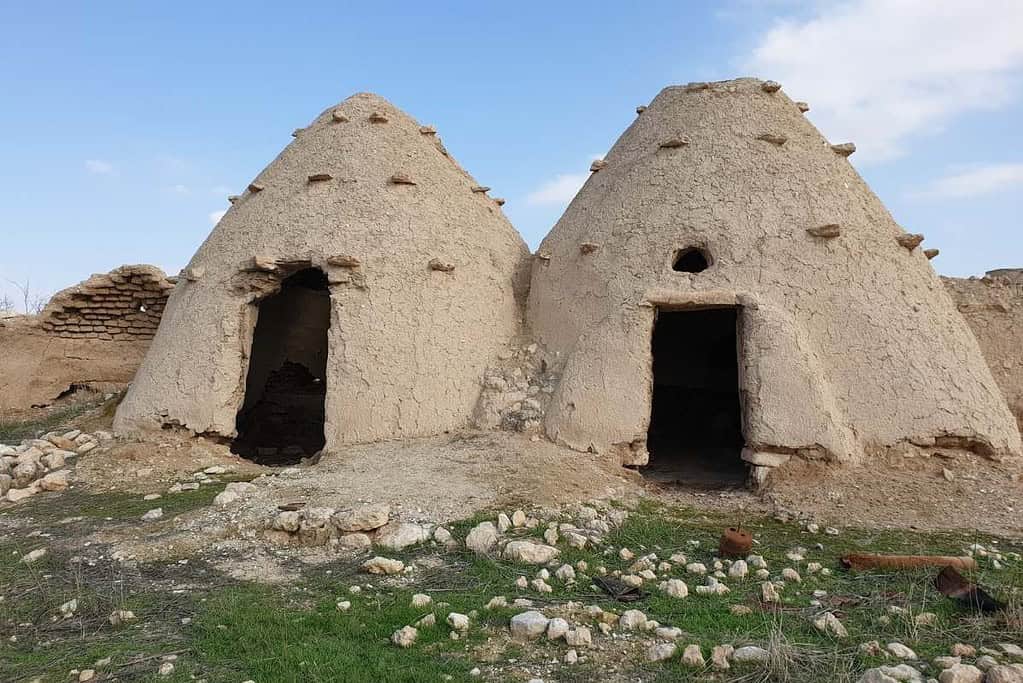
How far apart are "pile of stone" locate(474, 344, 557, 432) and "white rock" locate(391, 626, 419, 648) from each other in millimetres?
3937

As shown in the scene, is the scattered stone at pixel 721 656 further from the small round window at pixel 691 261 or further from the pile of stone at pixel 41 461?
the pile of stone at pixel 41 461

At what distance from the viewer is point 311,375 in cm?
1216

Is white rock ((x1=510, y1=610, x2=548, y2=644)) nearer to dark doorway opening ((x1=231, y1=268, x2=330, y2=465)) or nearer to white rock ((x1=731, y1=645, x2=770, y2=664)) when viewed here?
white rock ((x1=731, y1=645, x2=770, y2=664))

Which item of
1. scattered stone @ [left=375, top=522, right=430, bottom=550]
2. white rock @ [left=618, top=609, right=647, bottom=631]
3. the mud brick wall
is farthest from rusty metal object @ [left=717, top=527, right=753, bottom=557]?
the mud brick wall

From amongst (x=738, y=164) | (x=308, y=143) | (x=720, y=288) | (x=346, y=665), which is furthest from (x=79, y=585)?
(x=738, y=164)

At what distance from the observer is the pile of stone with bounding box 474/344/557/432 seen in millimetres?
7820

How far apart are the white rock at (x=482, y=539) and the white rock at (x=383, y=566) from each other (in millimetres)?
544

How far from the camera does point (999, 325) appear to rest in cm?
894

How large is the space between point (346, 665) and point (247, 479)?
417 centimetres

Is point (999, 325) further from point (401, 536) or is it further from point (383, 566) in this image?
point (383, 566)

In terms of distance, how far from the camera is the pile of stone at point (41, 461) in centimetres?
724

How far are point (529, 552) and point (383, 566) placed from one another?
0.96 meters

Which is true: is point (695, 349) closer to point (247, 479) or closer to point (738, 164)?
point (738, 164)

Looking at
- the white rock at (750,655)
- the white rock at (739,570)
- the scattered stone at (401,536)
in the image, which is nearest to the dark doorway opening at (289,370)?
the scattered stone at (401,536)
